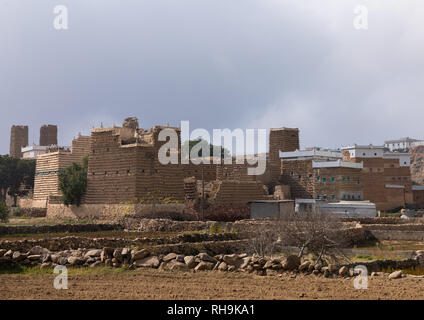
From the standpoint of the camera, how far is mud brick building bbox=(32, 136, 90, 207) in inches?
1677

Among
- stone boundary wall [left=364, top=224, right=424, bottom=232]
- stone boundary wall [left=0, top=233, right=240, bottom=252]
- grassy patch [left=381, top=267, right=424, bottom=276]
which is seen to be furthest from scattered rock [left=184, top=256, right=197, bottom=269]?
stone boundary wall [left=364, top=224, right=424, bottom=232]

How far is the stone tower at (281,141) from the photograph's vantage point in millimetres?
46169

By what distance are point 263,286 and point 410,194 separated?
155 ft

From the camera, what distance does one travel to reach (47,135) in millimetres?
69875

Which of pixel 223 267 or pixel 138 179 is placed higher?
pixel 138 179

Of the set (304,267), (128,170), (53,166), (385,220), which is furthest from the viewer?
(53,166)

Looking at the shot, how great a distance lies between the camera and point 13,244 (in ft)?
53.4

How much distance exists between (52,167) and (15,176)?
32.4 feet

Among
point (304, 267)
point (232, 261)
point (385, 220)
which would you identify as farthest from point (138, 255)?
point (385, 220)

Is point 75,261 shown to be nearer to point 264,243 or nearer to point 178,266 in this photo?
point 178,266

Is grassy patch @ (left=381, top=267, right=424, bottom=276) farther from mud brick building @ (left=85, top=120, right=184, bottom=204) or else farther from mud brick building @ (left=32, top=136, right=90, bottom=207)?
mud brick building @ (left=32, top=136, right=90, bottom=207)

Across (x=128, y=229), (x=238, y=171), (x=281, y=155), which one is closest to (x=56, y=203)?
(x=128, y=229)

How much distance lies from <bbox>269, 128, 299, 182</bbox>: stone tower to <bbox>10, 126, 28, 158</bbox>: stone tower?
42.0 m

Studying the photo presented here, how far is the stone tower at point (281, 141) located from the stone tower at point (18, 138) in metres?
42.0
